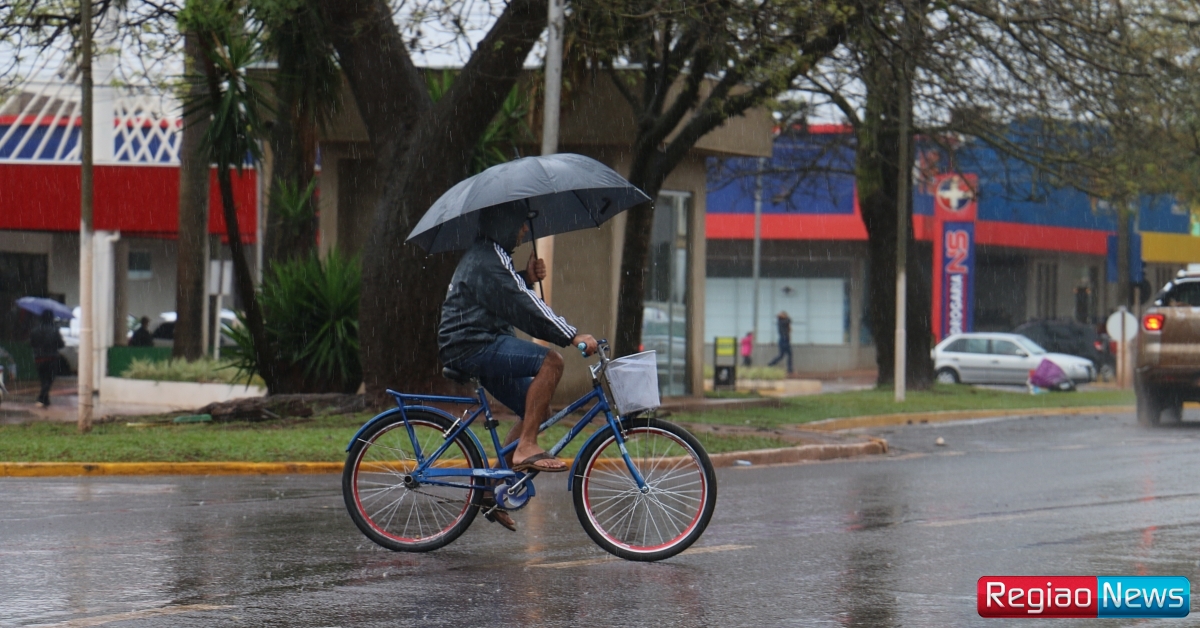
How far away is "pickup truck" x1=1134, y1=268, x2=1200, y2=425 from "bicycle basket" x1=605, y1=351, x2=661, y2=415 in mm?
12596

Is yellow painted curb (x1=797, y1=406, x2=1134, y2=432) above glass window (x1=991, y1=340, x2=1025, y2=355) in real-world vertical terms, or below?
below

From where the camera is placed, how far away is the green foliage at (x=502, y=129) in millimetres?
19719

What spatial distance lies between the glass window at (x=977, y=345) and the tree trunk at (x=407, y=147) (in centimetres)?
2107

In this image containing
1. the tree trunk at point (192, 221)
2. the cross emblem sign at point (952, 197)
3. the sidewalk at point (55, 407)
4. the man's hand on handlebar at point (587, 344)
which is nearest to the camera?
the man's hand on handlebar at point (587, 344)

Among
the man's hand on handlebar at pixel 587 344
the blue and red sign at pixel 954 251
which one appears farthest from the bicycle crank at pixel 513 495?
the blue and red sign at pixel 954 251

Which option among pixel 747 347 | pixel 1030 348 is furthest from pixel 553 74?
pixel 747 347

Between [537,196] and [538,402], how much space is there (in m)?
1.06

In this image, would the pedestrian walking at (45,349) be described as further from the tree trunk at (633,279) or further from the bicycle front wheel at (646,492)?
the bicycle front wheel at (646,492)

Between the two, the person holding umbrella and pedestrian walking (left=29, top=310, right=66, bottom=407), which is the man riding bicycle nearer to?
the person holding umbrella

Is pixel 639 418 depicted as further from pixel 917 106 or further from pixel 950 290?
pixel 950 290

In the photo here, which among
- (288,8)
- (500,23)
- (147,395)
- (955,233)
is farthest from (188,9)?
(955,233)

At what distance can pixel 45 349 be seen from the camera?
23453mm

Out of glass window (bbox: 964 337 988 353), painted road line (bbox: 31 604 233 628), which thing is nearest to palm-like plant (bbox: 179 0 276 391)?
painted road line (bbox: 31 604 233 628)

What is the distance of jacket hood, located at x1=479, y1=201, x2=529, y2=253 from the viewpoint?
757cm
